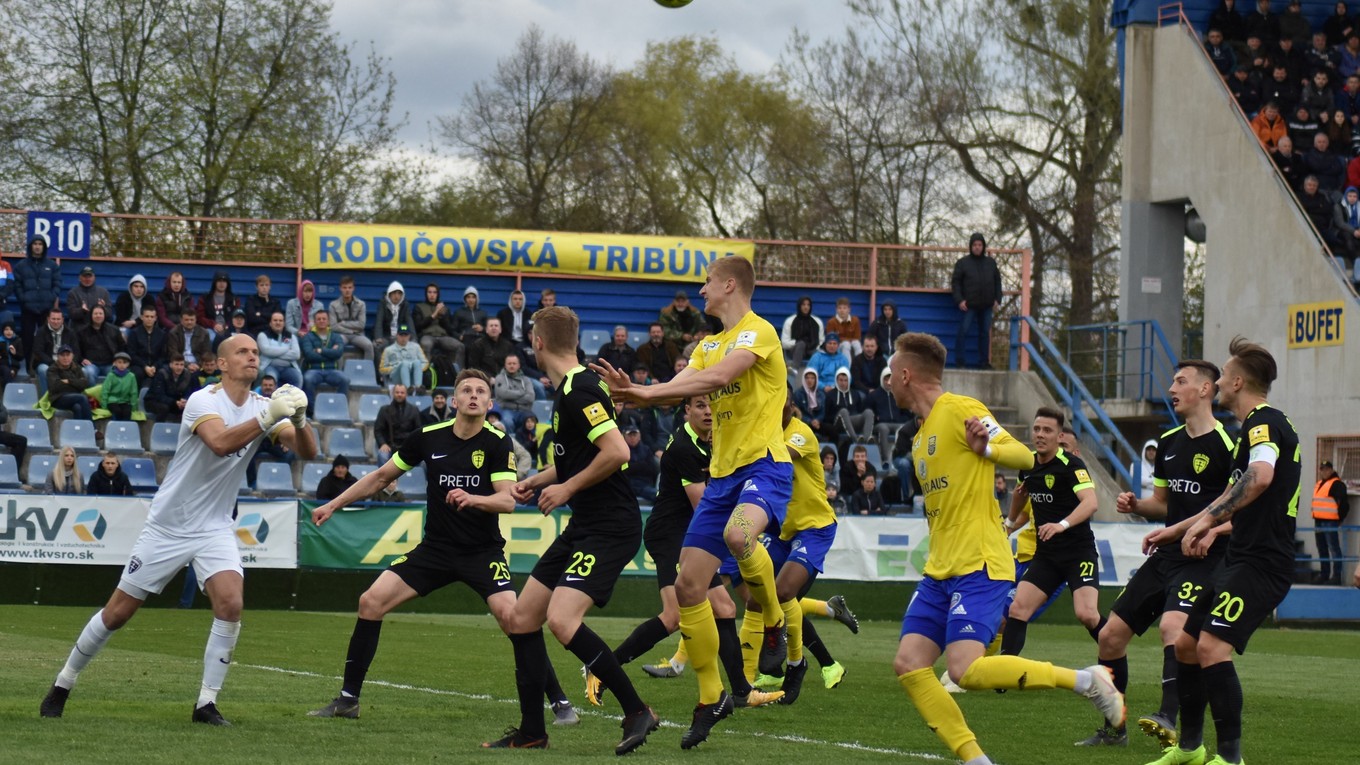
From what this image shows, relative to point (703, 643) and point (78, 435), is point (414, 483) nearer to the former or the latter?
point (78, 435)

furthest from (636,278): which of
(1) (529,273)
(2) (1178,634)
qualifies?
(2) (1178,634)

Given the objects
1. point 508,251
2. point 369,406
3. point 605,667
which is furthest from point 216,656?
point 508,251

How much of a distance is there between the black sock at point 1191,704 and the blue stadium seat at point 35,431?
18.0 metres

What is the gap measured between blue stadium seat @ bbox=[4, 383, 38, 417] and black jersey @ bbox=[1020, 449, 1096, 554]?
53.4ft

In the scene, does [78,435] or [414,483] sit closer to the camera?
[78,435]

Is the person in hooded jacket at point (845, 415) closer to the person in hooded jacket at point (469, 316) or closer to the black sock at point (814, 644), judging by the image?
the person in hooded jacket at point (469, 316)

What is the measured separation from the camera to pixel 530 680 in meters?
8.54

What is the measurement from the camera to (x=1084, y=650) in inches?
668

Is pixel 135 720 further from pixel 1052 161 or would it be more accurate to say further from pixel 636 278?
pixel 1052 161

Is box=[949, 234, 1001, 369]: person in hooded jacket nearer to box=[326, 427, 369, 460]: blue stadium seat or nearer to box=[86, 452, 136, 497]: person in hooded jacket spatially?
box=[326, 427, 369, 460]: blue stadium seat

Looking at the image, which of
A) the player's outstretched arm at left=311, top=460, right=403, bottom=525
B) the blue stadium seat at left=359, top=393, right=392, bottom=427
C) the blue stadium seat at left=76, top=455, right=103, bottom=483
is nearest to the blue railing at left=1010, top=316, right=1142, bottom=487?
the blue stadium seat at left=359, top=393, right=392, bottom=427

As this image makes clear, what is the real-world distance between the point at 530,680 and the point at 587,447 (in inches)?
49.4

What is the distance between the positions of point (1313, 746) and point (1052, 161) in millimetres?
31533

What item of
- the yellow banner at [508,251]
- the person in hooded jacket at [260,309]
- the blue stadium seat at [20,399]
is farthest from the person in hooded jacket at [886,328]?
the blue stadium seat at [20,399]
